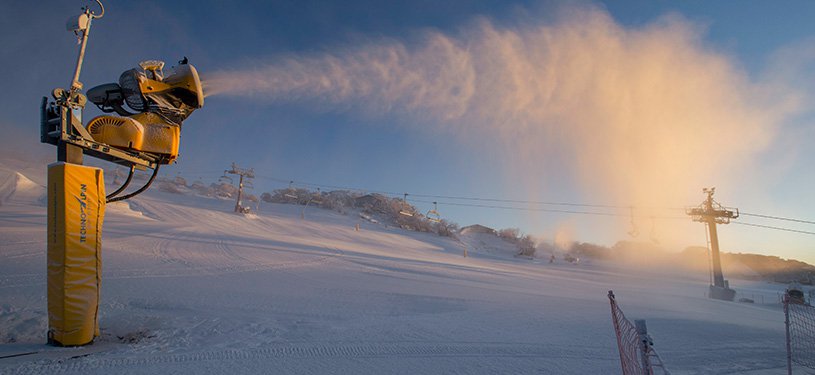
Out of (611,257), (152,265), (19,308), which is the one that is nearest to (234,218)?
(152,265)

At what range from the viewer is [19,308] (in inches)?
242

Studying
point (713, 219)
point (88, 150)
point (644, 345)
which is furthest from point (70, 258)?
point (713, 219)

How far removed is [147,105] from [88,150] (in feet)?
3.65

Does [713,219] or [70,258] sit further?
[713,219]

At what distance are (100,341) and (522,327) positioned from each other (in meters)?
7.64

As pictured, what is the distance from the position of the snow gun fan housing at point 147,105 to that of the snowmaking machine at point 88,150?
1cm

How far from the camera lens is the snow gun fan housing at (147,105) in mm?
5441

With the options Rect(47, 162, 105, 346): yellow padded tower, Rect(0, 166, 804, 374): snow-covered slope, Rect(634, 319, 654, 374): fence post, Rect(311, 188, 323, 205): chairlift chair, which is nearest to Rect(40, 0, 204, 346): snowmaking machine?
Rect(47, 162, 105, 346): yellow padded tower

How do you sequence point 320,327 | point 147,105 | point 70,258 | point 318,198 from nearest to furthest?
point 70,258 → point 147,105 → point 320,327 → point 318,198

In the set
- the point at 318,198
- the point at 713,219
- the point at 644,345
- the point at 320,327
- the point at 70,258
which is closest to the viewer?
the point at 644,345

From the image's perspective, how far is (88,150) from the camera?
17.0 feet

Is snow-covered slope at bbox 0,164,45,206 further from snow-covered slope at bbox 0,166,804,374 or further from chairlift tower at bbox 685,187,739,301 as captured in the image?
chairlift tower at bbox 685,187,739,301

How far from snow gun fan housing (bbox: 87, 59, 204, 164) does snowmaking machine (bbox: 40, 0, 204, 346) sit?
0.5 inches

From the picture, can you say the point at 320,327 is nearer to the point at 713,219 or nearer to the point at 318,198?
the point at 713,219
